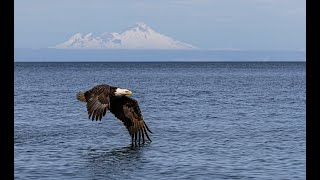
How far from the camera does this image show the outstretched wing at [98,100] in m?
17.5

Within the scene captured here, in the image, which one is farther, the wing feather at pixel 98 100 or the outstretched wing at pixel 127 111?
the outstretched wing at pixel 127 111

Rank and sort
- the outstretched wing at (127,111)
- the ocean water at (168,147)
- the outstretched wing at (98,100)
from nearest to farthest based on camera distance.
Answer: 1. the outstretched wing at (98,100)
2. the ocean water at (168,147)
3. the outstretched wing at (127,111)

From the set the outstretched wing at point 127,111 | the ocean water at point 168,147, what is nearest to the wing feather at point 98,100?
the ocean water at point 168,147

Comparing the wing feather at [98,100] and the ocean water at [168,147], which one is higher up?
the wing feather at [98,100]

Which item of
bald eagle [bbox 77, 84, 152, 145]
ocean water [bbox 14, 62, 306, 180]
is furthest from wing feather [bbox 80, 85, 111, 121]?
ocean water [bbox 14, 62, 306, 180]

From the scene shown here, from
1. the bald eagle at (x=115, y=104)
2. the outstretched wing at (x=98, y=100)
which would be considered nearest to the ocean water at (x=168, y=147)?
the bald eagle at (x=115, y=104)

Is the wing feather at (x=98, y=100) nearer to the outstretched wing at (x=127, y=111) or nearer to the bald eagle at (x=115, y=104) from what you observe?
the bald eagle at (x=115, y=104)

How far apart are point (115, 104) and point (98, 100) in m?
2.52

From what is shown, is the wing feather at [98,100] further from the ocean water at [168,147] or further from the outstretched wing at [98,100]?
the ocean water at [168,147]

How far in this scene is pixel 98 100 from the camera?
17.9 meters

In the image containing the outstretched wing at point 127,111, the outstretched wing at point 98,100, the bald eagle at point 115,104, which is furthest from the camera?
the outstretched wing at point 127,111

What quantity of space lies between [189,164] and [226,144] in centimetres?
511
